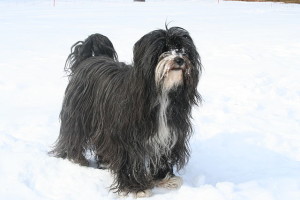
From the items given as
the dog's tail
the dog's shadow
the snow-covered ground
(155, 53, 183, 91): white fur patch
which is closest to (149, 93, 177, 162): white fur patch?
(155, 53, 183, 91): white fur patch

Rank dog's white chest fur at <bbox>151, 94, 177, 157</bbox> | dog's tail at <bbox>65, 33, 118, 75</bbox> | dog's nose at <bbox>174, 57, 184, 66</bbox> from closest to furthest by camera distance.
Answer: dog's nose at <bbox>174, 57, 184, 66</bbox>
dog's white chest fur at <bbox>151, 94, 177, 157</bbox>
dog's tail at <bbox>65, 33, 118, 75</bbox>

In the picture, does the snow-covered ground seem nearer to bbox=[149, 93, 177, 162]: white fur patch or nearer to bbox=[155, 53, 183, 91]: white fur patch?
bbox=[149, 93, 177, 162]: white fur patch

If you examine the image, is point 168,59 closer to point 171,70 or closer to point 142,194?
point 171,70

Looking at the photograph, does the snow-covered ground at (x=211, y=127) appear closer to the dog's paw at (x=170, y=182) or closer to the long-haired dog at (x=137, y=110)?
the dog's paw at (x=170, y=182)

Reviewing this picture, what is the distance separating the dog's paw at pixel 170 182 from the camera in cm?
397

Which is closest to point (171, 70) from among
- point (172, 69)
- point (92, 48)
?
point (172, 69)

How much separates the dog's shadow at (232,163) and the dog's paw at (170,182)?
14 centimetres

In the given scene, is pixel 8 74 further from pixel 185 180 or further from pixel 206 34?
pixel 206 34

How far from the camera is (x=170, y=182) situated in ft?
13.1

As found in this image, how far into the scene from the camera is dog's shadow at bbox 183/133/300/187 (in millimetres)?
4258

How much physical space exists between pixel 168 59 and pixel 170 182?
4.07 ft

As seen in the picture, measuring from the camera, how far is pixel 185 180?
4160 mm

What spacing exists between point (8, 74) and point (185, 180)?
5086mm

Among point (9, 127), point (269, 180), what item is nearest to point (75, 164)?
point (9, 127)
